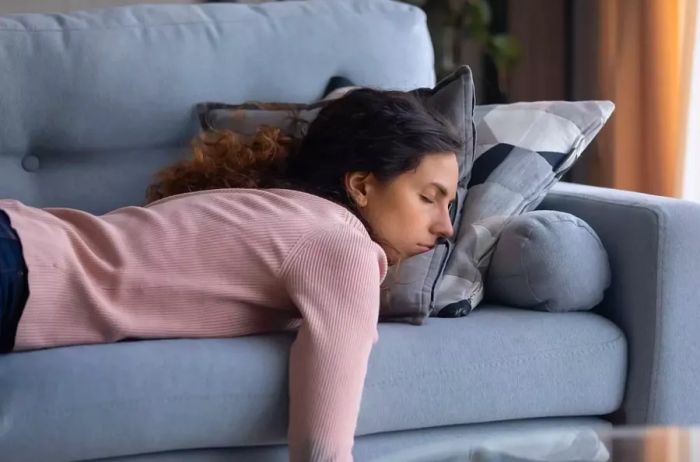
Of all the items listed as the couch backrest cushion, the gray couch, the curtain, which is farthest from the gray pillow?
the curtain

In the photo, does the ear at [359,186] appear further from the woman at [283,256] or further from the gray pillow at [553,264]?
the gray pillow at [553,264]

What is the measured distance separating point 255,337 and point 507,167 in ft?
1.92

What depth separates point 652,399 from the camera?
4.94 feet

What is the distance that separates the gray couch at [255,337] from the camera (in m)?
1.23

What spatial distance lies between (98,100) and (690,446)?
47.9 inches

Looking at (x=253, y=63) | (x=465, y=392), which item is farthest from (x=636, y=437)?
(x=253, y=63)

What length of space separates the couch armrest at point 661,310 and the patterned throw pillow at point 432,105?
29cm

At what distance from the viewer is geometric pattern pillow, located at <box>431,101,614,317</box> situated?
5.26 ft

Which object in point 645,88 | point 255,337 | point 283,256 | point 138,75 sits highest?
point 138,75

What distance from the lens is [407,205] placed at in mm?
1469

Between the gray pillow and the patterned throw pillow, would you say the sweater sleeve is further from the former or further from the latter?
the gray pillow

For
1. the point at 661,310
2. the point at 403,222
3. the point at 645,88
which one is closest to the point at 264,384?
the point at 403,222

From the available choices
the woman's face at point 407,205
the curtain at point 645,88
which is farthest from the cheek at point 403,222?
the curtain at point 645,88

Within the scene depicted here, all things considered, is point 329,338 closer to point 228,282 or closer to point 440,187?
point 228,282
